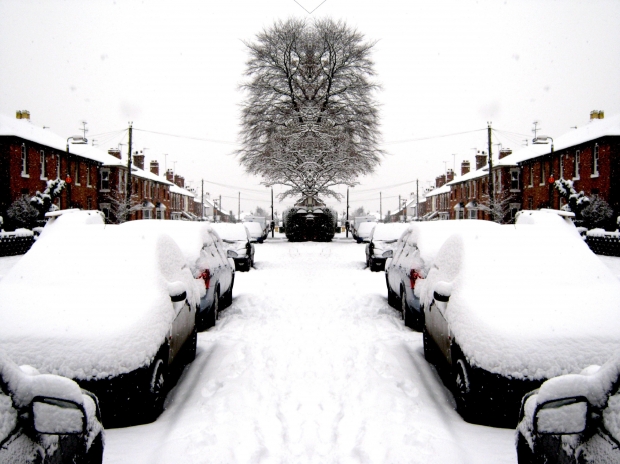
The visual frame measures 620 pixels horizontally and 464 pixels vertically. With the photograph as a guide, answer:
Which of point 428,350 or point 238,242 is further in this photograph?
point 238,242

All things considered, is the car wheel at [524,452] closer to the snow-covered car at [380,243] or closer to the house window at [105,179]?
the snow-covered car at [380,243]

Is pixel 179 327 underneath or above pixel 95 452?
above

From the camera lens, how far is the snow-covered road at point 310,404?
3.71m

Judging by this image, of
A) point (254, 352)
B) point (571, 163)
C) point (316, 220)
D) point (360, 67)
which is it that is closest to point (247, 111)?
point (360, 67)

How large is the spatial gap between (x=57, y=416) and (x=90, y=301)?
1.95 metres

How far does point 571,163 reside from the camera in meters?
34.4

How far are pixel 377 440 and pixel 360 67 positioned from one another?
32382 millimetres

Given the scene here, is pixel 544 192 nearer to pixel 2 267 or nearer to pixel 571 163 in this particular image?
pixel 571 163

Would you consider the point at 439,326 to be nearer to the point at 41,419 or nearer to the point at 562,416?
the point at 562,416

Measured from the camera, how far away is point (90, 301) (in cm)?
442

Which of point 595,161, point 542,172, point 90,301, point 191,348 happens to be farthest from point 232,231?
point 542,172

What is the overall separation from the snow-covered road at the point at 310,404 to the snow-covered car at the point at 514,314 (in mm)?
460

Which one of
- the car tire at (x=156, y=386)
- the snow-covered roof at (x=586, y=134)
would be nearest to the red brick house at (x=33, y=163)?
the car tire at (x=156, y=386)

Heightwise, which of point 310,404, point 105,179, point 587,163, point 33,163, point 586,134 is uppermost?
point 586,134
